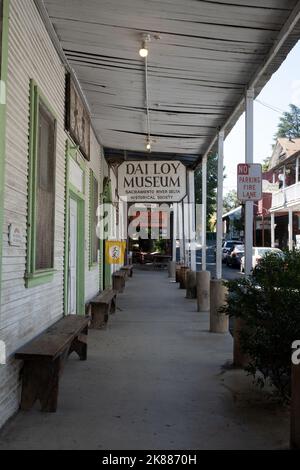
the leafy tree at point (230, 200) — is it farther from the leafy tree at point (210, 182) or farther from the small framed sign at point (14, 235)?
the small framed sign at point (14, 235)

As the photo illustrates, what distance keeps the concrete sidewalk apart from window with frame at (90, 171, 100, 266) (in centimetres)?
264

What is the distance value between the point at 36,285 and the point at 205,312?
6.60 metres

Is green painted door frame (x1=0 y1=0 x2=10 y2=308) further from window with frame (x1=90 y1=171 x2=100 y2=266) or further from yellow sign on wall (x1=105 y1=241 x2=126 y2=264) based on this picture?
yellow sign on wall (x1=105 y1=241 x2=126 y2=264)

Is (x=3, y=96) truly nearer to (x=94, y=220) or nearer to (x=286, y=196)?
(x=94, y=220)

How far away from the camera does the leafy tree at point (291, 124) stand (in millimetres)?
68812

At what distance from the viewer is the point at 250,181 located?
Answer: 7.06m

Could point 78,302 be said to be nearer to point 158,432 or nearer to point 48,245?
point 48,245

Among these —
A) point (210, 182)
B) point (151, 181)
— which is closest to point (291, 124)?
point (210, 182)

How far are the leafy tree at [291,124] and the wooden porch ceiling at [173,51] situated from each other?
62.9 metres

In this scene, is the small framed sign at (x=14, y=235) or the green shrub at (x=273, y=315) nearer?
the small framed sign at (x=14, y=235)

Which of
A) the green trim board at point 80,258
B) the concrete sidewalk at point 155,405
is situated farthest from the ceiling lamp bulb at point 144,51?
the concrete sidewalk at point 155,405

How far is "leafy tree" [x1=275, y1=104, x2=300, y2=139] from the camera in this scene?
226 ft

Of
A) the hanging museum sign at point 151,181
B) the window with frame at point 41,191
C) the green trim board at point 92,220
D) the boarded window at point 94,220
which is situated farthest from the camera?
the hanging museum sign at point 151,181

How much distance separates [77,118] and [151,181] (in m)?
4.67
